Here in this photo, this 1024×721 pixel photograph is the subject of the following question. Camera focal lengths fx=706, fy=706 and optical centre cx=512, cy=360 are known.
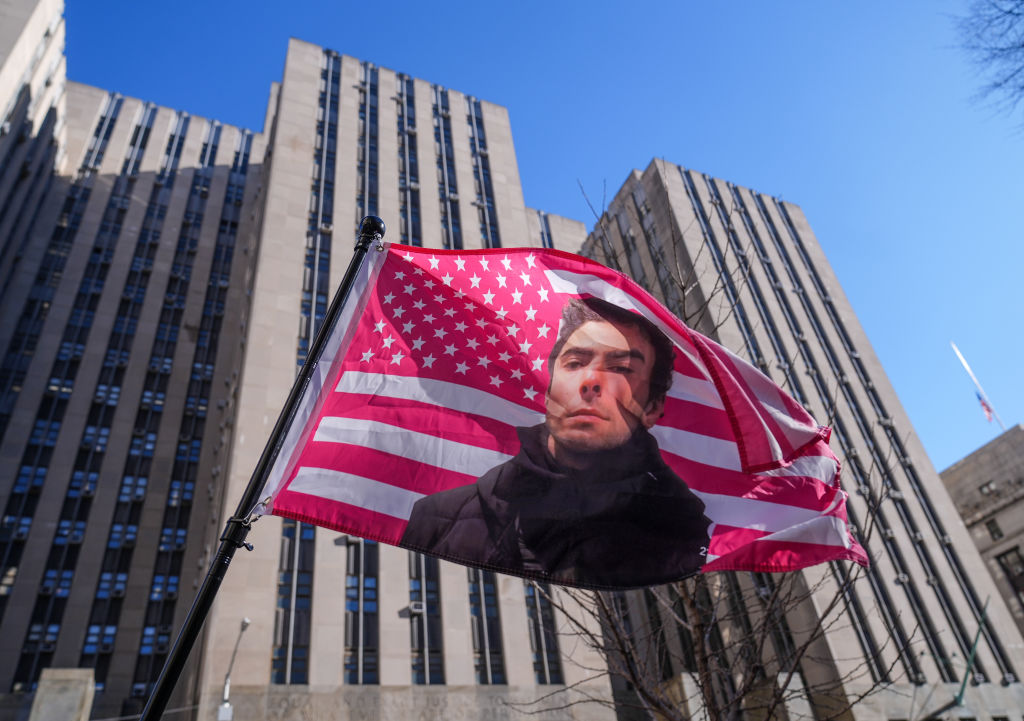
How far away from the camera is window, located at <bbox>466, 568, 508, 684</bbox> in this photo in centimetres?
2688

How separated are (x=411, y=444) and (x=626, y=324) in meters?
2.82

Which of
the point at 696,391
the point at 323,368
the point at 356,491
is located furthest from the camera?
the point at 696,391

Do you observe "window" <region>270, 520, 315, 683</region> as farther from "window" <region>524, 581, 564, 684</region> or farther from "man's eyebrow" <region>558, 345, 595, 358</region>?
"man's eyebrow" <region>558, 345, 595, 358</region>

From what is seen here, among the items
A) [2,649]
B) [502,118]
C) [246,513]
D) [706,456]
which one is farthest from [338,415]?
[502,118]

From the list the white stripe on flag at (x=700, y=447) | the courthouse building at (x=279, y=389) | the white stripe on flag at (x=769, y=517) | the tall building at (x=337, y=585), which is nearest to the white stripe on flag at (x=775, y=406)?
the white stripe on flag at (x=700, y=447)

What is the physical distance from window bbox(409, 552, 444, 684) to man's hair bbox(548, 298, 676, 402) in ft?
70.8

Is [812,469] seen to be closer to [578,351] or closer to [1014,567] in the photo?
[578,351]

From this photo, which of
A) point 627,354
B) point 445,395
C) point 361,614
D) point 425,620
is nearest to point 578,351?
point 627,354

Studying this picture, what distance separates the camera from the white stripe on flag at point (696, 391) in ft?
26.2

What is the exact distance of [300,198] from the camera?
3947 centimetres

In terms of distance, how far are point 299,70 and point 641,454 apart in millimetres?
48070

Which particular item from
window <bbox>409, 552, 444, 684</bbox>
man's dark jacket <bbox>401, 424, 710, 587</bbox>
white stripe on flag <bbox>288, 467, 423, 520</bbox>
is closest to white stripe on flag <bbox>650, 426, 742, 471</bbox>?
man's dark jacket <bbox>401, 424, 710, 587</bbox>

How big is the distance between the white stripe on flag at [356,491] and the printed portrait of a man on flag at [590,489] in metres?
0.17

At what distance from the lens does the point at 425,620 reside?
27.3 m
